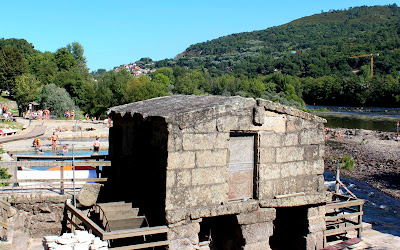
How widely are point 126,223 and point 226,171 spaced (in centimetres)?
240

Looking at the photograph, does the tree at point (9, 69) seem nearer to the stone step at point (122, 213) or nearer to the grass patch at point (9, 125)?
the grass patch at point (9, 125)

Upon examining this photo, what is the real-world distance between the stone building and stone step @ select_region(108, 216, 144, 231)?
260 mm

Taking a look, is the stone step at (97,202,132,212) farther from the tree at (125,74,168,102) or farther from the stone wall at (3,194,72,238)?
the tree at (125,74,168,102)

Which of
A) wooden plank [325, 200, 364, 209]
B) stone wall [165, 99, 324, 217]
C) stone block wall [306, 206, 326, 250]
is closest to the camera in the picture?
stone wall [165, 99, 324, 217]

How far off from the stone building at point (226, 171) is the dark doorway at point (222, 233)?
0.02 m

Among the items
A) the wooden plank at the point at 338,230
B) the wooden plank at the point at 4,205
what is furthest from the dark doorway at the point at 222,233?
the wooden plank at the point at 4,205

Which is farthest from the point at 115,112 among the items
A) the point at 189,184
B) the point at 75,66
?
the point at 75,66

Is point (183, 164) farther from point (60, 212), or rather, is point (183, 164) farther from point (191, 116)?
point (60, 212)

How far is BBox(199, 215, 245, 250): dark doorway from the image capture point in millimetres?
9330

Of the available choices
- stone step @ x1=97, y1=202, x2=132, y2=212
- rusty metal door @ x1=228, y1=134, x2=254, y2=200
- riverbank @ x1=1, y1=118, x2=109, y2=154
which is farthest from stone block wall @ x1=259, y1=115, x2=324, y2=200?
riverbank @ x1=1, y1=118, x2=109, y2=154

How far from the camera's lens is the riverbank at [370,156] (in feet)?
90.9

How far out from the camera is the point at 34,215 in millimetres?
10430

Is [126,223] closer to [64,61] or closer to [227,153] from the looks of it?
[227,153]

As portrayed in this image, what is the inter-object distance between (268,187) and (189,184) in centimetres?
202
